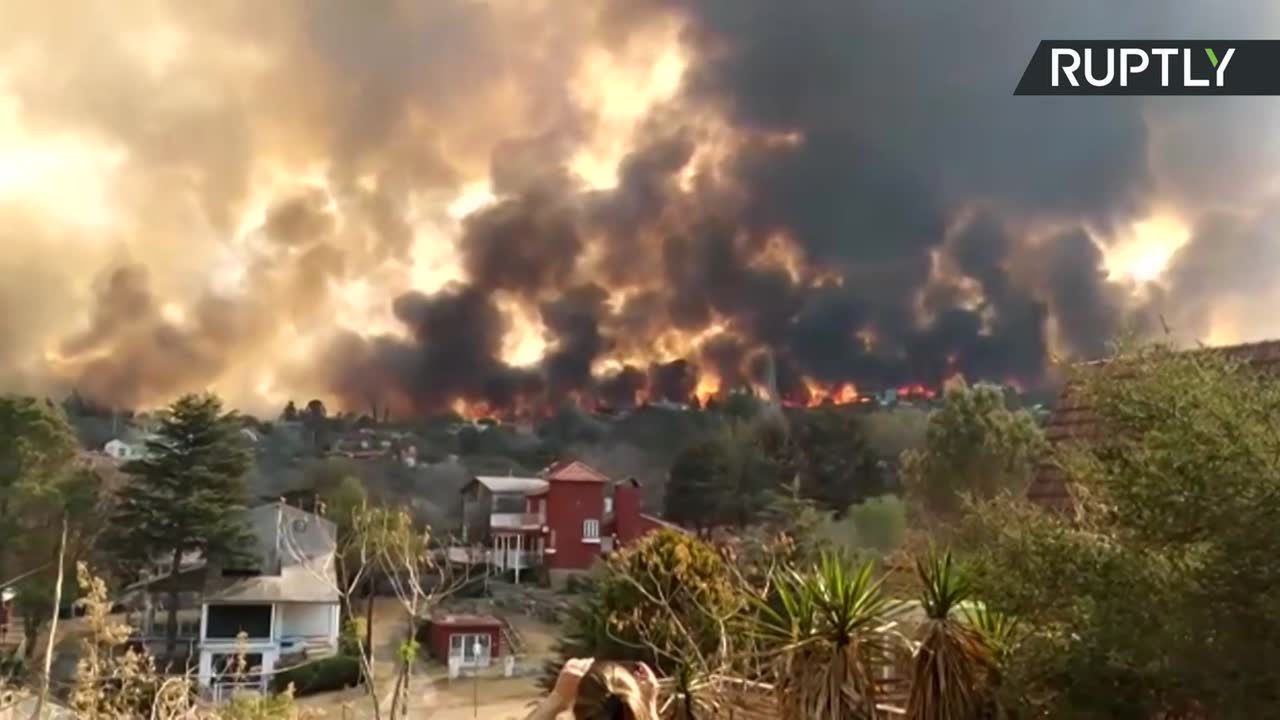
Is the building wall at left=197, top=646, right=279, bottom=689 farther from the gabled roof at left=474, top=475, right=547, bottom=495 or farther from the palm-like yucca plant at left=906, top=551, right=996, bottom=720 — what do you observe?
the palm-like yucca plant at left=906, top=551, right=996, bottom=720

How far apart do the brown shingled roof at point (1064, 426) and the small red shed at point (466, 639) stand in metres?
2.42

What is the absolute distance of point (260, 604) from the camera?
16.3 feet

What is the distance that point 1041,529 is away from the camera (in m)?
2.75

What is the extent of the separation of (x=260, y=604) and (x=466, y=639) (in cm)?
91

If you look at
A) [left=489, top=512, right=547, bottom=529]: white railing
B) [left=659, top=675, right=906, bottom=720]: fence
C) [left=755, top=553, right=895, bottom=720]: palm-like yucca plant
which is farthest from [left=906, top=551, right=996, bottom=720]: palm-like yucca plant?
[left=489, top=512, right=547, bottom=529]: white railing

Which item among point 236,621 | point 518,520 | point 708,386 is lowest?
point 236,621

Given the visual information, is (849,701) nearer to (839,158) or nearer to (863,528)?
(863,528)

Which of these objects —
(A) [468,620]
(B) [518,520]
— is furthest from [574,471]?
(A) [468,620]

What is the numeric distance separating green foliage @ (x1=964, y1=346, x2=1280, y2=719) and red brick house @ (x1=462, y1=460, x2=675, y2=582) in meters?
2.43

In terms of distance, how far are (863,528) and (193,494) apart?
9.92 feet

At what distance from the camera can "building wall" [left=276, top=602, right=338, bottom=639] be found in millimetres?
4996

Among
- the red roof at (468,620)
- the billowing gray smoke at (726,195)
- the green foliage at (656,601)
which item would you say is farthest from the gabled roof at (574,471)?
the red roof at (468,620)

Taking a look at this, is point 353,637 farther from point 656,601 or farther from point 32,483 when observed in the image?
point 32,483

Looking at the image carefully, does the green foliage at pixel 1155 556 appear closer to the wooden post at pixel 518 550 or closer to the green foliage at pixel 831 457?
the green foliage at pixel 831 457
